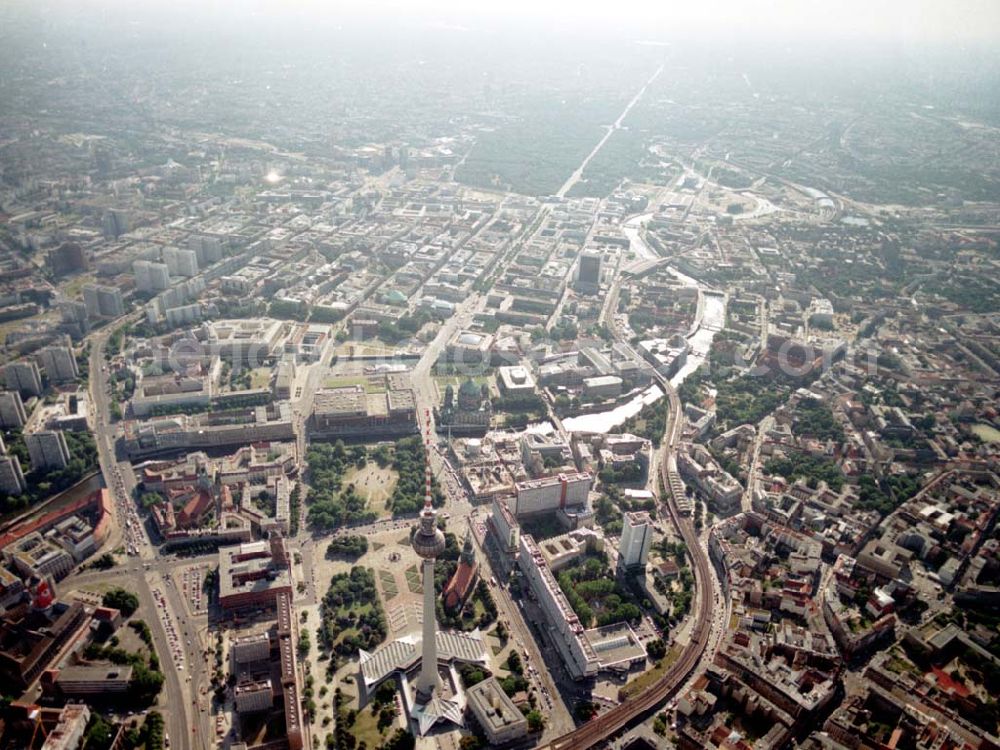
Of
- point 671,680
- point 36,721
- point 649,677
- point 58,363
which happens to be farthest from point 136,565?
point 671,680

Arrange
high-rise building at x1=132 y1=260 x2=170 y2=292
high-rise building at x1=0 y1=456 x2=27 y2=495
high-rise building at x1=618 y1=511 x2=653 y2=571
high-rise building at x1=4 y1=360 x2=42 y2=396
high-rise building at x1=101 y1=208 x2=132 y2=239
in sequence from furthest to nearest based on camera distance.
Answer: high-rise building at x1=101 y1=208 x2=132 y2=239 < high-rise building at x1=132 y1=260 x2=170 y2=292 < high-rise building at x1=4 y1=360 x2=42 y2=396 < high-rise building at x1=0 y1=456 x2=27 y2=495 < high-rise building at x1=618 y1=511 x2=653 y2=571

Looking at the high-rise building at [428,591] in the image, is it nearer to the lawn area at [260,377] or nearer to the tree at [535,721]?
the tree at [535,721]

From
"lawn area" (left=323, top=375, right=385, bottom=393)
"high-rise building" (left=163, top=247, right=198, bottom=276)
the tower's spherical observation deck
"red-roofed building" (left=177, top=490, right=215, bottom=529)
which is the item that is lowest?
"lawn area" (left=323, top=375, right=385, bottom=393)

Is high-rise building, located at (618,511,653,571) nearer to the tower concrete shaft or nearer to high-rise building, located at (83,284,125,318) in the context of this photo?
the tower concrete shaft

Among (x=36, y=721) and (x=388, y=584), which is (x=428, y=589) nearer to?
(x=388, y=584)

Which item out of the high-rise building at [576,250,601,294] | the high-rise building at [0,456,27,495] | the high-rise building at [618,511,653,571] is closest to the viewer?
the high-rise building at [618,511,653,571]

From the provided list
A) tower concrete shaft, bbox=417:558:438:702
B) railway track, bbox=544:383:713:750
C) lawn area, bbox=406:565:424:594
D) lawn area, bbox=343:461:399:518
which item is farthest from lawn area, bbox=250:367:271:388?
railway track, bbox=544:383:713:750
